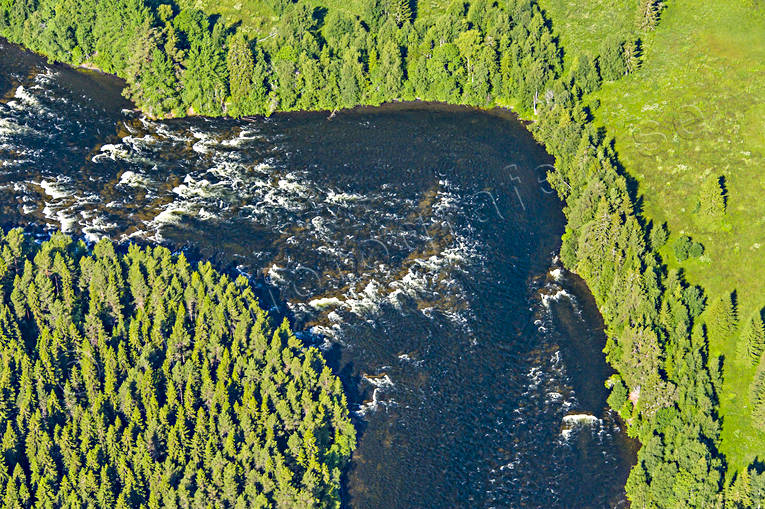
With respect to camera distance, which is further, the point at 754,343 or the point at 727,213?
the point at 727,213

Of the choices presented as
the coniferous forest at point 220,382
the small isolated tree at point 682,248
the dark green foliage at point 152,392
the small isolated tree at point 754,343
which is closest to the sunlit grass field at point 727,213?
the small isolated tree at point 682,248

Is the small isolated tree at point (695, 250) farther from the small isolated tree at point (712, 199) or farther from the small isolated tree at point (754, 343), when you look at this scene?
the small isolated tree at point (754, 343)

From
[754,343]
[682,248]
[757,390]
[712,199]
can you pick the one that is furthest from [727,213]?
[757,390]

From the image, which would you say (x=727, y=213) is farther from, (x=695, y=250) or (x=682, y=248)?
(x=682, y=248)

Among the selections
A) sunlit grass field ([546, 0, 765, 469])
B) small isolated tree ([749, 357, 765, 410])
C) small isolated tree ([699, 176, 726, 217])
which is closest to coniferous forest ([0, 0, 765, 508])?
small isolated tree ([749, 357, 765, 410])

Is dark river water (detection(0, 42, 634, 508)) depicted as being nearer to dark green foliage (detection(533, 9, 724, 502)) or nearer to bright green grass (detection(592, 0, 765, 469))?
dark green foliage (detection(533, 9, 724, 502))
